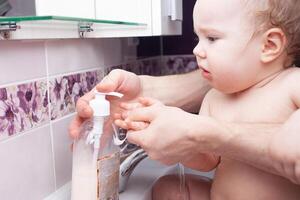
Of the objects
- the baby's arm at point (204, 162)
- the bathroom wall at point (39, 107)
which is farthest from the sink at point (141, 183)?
the baby's arm at point (204, 162)

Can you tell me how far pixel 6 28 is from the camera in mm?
650

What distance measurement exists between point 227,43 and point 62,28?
12.8 inches

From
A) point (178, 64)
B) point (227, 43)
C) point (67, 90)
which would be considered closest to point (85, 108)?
point (67, 90)

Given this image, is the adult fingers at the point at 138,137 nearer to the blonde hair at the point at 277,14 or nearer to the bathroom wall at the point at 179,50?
the blonde hair at the point at 277,14

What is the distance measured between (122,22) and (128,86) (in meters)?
0.14

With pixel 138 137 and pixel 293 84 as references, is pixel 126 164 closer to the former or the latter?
pixel 138 137

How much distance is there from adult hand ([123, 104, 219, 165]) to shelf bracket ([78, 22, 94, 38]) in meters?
0.27

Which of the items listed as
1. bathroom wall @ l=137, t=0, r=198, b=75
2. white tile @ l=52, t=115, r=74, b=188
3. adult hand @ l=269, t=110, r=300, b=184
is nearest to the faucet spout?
white tile @ l=52, t=115, r=74, b=188

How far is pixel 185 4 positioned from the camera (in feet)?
4.64

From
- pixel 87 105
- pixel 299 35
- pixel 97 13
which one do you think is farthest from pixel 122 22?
pixel 299 35

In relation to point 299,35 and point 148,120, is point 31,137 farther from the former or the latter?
point 299,35

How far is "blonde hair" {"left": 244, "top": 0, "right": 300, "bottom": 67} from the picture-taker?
0.67 m

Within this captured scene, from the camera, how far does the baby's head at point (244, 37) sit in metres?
0.67

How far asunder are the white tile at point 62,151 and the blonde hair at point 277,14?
439mm
